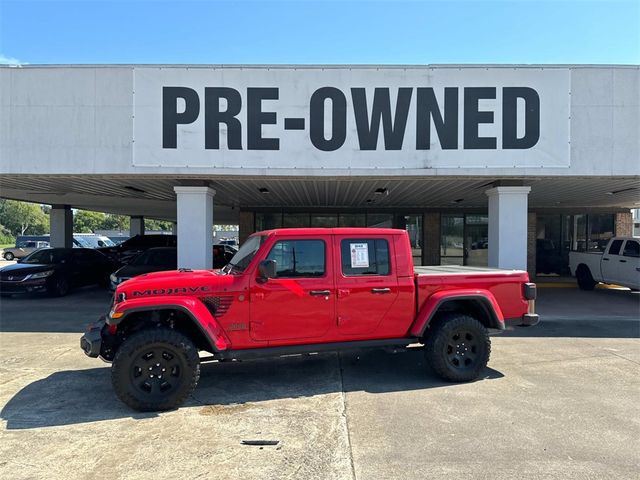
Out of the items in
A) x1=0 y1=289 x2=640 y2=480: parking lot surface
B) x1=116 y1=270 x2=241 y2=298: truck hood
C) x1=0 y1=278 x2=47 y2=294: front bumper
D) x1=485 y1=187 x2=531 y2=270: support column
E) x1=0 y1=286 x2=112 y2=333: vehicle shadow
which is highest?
x1=485 y1=187 x2=531 y2=270: support column

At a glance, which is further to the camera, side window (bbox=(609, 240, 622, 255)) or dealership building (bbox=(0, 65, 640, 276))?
side window (bbox=(609, 240, 622, 255))

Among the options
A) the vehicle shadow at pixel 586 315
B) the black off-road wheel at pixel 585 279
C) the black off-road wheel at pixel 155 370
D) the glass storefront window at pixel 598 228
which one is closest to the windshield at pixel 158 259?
the black off-road wheel at pixel 155 370

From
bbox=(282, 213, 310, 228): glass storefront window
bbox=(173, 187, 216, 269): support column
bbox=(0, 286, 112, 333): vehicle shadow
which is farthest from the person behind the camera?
bbox=(282, 213, 310, 228): glass storefront window

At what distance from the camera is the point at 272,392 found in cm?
525

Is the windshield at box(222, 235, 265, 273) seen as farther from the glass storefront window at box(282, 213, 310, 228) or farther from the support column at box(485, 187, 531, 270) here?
the glass storefront window at box(282, 213, 310, 228)

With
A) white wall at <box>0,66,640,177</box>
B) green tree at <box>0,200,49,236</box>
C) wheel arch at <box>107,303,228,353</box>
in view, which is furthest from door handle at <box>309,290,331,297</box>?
green tree at <box>0,200,49,236</box>

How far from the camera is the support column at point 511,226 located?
9.77 meters

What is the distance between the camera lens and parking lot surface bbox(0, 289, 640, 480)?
140 inches

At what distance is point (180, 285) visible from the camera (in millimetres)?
4961

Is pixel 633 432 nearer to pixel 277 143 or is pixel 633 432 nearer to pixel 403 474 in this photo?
pixel 403 474

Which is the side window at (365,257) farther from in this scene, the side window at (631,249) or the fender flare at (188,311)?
the side window at (631,249)

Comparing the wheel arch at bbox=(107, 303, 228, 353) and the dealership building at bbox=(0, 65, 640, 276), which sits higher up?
the dealership building at bbox=(0, 65, 640, 276)

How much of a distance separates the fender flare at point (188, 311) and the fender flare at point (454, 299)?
94.0 inches

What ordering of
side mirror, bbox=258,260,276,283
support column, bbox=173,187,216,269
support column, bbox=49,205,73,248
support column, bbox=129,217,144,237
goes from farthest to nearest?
1. support column, bbox=129,217,144,237
2. support column, bbox=49,205,73,248
3. support column, bbox=173,187,216,269
4. side mirror, bbox=258,260,276,283
